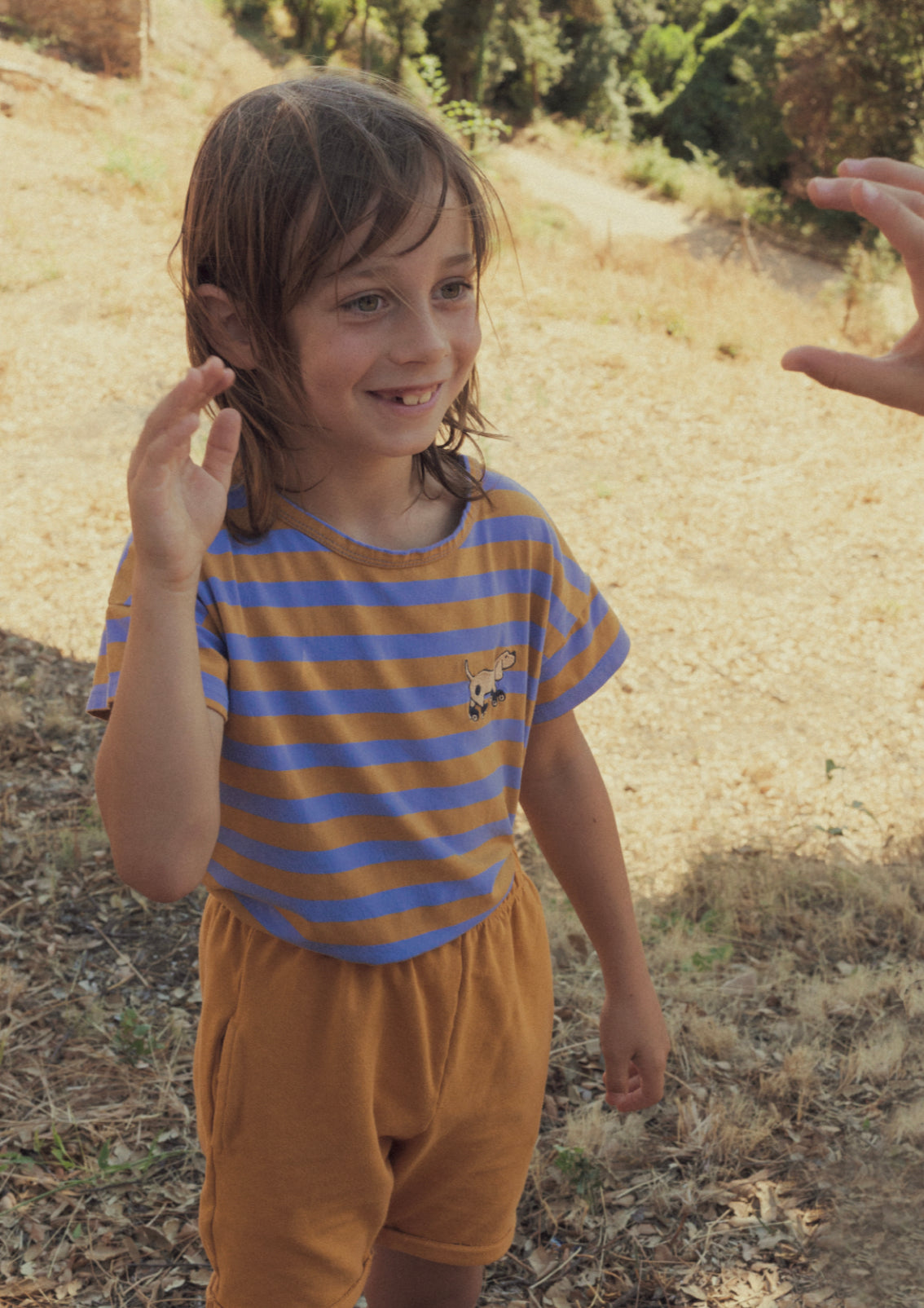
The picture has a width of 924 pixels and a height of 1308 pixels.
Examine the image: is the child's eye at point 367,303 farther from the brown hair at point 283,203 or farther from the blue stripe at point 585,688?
the blue stripe at point 585,688

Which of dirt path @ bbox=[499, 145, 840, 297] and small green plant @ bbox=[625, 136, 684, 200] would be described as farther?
small green plant @ bbox=[625, 136, 684, 200]

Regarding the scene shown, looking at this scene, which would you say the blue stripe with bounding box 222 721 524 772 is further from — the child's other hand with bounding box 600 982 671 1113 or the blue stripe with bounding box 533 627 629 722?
the child's other hand with bounding box 600 982 671 1113

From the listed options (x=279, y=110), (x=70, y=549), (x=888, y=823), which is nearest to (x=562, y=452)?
(x=70, y=549)

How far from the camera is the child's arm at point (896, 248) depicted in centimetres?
95

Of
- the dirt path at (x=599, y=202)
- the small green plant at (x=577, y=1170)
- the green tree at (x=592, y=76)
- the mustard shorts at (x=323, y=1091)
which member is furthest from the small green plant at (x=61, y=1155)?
the green tree at (x=592, y=76)

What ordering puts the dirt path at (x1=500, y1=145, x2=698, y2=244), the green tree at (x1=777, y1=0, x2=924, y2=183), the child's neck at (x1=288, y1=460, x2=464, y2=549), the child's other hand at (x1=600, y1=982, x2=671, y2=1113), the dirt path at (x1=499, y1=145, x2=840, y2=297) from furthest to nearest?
the dirt path at (x1=500, y1=145, x2=698, y2=244) < the dirt path at (x1=499, y1=145, x2=840, y2=297) < the green tree at (x1=777, y1=0, x2=924, y2=183) < the child's other hand at (x1=600, y1=982, x2=671, y2=1113) < the child's neck at (x1=288, y1=460, x2=464, y2=549)

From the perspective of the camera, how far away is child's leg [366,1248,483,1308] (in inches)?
53.6

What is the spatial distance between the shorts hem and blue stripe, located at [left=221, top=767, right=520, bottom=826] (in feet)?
1.73

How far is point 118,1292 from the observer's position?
1.94 metres

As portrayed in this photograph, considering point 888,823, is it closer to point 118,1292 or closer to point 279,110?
point 118,1292

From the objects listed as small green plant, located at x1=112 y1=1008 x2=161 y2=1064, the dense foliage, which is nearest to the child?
small green plant, located at x1=112 y1=1008 x2=161 y2=1064

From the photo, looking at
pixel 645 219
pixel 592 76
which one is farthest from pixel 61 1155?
pixel 592 76

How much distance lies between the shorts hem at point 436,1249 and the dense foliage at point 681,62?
13.8 metres

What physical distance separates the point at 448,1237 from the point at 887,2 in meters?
17.2
